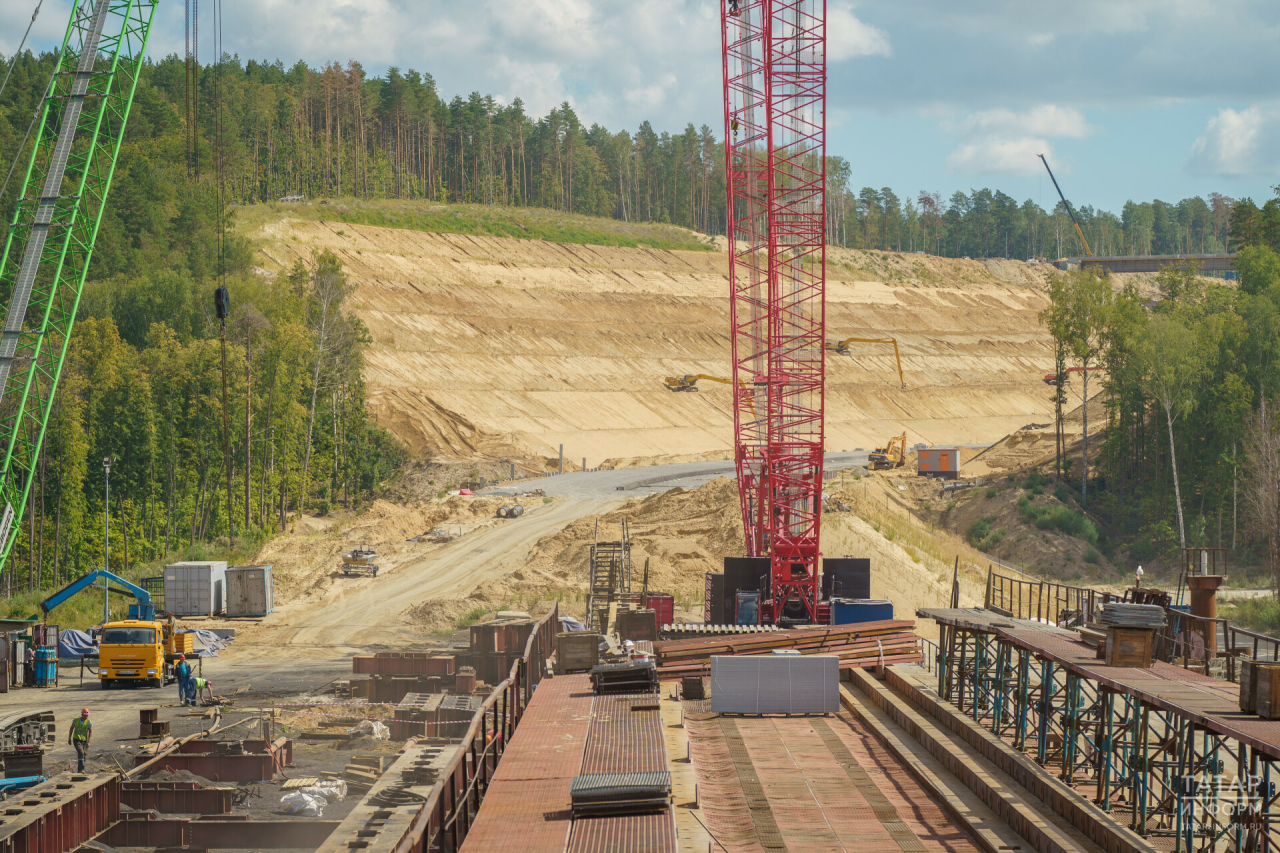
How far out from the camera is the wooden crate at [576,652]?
2506 cm

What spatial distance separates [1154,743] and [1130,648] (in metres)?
2.57

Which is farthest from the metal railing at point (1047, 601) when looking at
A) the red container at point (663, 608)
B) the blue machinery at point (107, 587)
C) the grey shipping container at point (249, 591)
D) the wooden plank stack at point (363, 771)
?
the blue machinery at point (107, 587)

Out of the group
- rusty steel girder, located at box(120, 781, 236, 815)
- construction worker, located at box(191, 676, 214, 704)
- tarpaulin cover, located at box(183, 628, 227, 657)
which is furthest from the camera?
tarpaulin cover, located at box(183, 628, 227, 657)

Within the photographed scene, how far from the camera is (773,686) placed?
2270 cm

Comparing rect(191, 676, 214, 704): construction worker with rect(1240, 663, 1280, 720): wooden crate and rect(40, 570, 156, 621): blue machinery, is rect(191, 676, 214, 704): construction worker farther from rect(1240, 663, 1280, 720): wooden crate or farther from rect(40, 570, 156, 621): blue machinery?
rect(1240, 663, 1280, 720): wooden crate

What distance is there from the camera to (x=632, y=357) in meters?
95.9

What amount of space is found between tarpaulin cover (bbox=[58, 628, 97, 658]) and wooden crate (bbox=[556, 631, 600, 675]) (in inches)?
789

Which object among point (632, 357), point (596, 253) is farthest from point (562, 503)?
point (596, 253)

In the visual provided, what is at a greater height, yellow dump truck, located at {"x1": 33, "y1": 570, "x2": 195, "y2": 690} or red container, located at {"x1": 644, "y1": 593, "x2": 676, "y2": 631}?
red container, located at {"x1": 644, "y1": 593, "x2": 676, "y2": 631}

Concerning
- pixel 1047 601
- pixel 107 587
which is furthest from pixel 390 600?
pixel 1047 601

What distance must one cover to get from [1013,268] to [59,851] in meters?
153

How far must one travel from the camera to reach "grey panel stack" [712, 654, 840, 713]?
22.6 m

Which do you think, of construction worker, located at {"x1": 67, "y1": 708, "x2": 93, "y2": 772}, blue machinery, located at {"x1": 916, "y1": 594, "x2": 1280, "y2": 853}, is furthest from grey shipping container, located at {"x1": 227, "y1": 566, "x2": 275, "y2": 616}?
blue machinery, located at {"x1": 916, "y1": 594, "x2": 1280, "y2": 853}

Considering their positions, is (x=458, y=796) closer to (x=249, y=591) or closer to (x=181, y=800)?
(x=181, y=800)
